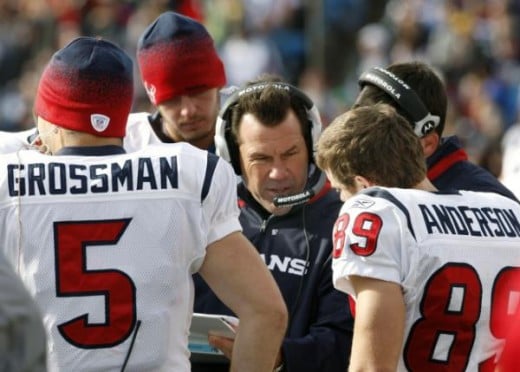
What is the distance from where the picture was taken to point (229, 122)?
4.47 m

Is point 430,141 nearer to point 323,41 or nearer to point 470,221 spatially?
point 470,221

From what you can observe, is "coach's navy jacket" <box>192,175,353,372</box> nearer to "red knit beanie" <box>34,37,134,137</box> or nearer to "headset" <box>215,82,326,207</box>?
"headset" <box>215,82,326,207</box>

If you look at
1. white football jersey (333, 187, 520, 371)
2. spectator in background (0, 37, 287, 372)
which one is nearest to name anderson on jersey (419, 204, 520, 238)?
white football jersey (333, 187, 520, 371)

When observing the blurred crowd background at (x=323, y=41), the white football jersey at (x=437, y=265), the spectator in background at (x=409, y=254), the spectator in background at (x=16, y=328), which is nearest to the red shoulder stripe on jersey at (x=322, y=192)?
the spectator in background at (x=409, y=254)

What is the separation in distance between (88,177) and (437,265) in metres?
0.97

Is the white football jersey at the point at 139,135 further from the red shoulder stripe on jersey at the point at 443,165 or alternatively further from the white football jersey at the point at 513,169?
the white football jersey at the point at 513,169

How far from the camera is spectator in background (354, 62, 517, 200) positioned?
4402 millimetres

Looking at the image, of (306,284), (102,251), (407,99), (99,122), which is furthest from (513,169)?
(102,251)

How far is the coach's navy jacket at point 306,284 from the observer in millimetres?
4023

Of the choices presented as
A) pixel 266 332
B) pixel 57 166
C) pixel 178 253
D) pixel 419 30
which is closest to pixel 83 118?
pixel 57 166

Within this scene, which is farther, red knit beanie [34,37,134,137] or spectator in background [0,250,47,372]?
red knit beanie [34,37,134,137]

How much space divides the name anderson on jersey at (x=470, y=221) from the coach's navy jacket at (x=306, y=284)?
580 millimetres

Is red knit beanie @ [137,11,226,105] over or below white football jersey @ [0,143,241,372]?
over

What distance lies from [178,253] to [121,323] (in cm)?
24
